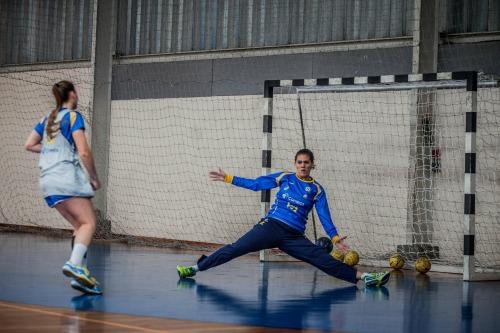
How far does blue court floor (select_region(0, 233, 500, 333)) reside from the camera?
780 centimetres

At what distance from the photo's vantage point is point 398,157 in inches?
596

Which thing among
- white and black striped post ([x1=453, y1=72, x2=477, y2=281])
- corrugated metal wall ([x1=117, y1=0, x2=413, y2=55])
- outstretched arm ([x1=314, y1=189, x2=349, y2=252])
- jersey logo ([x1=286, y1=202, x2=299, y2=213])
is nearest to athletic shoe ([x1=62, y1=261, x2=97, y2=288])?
jersey logo ([x1=286, y1=202, x2=299, y2=213])

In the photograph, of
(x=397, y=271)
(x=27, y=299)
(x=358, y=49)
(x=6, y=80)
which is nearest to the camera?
(x=27, y=299)

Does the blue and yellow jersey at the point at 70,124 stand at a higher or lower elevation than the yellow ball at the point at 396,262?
higher

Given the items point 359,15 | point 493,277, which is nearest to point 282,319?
point 493,277

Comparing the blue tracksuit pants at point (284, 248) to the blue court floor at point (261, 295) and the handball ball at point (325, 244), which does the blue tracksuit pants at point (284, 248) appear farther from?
the handball ball at point (325, 244)

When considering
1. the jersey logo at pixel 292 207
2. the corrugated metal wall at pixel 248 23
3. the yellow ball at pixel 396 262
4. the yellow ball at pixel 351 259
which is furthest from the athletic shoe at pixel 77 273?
the corrugated metal wall at pixel 248 23

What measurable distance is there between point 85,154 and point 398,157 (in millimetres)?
7736

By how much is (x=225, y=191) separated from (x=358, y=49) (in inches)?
144

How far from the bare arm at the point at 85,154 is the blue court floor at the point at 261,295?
1.08 metres

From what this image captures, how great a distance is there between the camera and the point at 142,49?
19.2 metres

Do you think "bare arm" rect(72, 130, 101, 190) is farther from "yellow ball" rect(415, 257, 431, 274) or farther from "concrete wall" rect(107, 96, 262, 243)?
"concrete wall" rect(107, 96, 262, 243)

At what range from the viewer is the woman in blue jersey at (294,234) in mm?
A: 10633

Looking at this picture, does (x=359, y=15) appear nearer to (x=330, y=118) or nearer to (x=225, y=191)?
(x=330, y=118)
